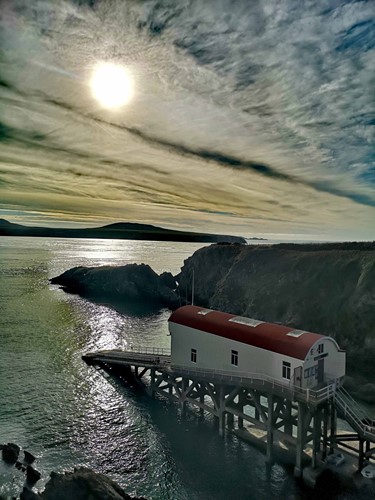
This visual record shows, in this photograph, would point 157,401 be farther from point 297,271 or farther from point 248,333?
point 297,271

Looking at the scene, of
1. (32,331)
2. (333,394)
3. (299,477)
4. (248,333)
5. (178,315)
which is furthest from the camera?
(32,331)

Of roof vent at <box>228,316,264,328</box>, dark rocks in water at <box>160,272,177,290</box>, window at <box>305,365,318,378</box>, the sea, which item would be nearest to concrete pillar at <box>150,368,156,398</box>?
the sea

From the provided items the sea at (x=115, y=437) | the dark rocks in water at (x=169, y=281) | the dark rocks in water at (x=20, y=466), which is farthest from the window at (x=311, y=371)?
the dark rocks in water at (x=169, y=281)

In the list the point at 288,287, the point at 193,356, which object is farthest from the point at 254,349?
the point at 288,287

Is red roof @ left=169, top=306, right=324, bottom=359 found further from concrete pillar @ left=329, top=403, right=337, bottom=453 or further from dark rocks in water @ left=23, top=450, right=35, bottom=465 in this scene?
dark rocks in water @ left=23, top=450, right=35, bottom=465

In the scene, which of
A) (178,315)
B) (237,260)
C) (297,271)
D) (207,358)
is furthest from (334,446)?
(237,260)

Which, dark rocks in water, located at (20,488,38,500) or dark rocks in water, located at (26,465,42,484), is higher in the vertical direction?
dark rocks in water, located at (20,488,38,500)

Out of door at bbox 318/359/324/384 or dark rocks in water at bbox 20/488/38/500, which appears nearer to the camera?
dark rocks in water at bbox 20/488/38/500
